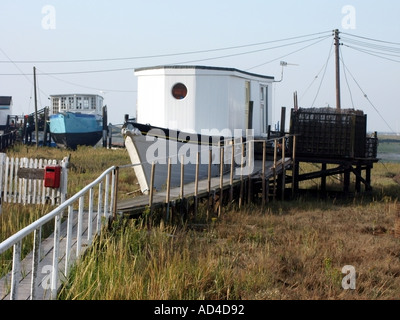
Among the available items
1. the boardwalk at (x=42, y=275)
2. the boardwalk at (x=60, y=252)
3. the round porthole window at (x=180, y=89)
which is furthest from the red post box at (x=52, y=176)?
the round porthole window at (x=180, y=89)

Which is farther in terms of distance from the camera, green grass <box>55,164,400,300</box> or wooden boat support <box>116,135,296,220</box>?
wooden boat support <box>116,135,296,220</box>

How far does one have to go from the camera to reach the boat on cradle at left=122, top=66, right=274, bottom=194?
59.1 ft

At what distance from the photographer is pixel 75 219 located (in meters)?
10.7

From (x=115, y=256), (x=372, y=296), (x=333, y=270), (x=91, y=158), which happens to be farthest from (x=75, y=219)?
(x=91, y=158)

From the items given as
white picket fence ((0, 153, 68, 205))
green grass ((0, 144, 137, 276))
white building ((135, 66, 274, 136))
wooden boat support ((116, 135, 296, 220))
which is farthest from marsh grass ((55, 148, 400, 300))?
Answer: white building ((135, 66, 274, 136))

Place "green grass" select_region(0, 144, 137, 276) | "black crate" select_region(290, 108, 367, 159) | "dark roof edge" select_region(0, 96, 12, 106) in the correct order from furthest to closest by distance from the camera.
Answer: "dark roof edge" select_region(0, 96, 12, 106), "black crate" select_region(290, 108, 367, 159), "green grass" select_region(0, 144, 137, 276)

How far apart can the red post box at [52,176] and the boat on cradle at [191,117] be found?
18.6 ft

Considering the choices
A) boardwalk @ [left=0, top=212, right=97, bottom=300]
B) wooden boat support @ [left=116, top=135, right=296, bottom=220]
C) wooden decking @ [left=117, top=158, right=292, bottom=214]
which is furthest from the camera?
wooden boat support @ [left=116, top=135, right=296, bottom=220]

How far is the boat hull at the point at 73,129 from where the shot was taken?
4322cm

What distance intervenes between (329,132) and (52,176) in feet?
33.7

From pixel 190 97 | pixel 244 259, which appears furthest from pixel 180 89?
pixel 244 259

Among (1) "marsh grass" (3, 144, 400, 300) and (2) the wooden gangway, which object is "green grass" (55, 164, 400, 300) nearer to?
(1) "marsh grass" (3, 144, 400, 300)

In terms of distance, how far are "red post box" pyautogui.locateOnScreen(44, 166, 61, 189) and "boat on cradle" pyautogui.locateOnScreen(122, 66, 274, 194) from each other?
5677 millimetres
